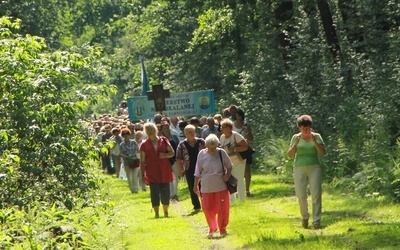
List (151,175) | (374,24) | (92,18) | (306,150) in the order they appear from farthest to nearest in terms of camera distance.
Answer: (92,18) < (374,24) < (151,175) < (306,150)

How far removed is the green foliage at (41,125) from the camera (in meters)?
17.3

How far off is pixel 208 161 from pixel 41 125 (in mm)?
2608

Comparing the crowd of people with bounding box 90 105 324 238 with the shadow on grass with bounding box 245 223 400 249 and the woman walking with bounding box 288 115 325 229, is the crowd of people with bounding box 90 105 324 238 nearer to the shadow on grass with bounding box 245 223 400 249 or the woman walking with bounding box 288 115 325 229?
the woman walking with bounding box 288 115 325 229

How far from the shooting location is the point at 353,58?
2711cm

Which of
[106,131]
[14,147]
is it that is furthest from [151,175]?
[106,131]

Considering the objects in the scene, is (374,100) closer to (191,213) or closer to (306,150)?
(191,213)

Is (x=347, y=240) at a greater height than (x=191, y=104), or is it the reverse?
(x=191, y=104)

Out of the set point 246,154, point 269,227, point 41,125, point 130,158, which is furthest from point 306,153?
point 130,158

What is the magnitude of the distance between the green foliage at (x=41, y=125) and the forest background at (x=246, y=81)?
2cm

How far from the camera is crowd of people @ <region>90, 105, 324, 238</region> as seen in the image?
17.5 m

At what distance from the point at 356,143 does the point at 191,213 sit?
14.6 feet

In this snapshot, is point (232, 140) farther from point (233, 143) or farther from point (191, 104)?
point (191, 104)

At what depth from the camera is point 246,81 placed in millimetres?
36781

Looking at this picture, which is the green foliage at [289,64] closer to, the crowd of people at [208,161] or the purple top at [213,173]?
the crowd of people at [208,161]
